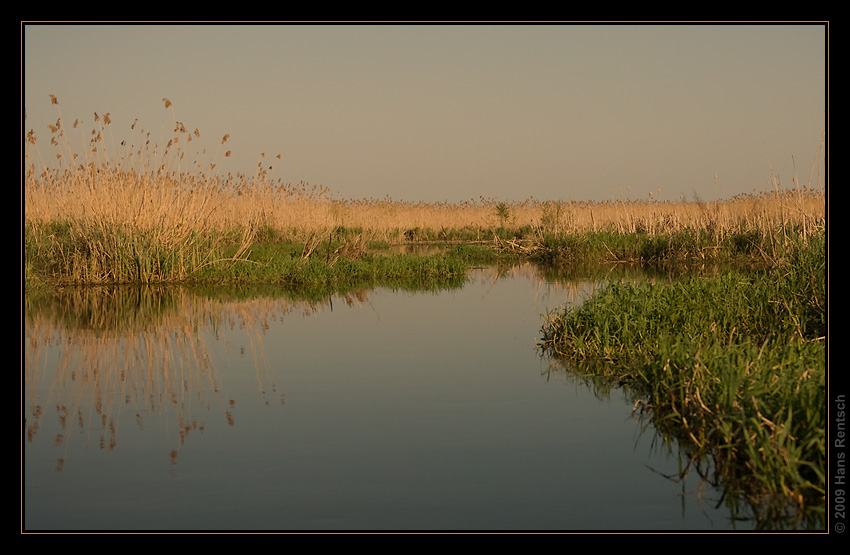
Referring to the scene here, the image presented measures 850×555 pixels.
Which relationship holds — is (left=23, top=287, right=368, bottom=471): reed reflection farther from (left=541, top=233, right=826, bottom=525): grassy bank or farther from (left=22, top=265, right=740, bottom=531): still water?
(left=541, top=233, right=826, bottom=525): grassy bank

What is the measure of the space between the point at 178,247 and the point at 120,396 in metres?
7.92

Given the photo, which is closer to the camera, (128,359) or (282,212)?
(128,359)

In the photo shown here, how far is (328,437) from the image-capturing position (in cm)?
502

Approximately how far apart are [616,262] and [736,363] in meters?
13.5

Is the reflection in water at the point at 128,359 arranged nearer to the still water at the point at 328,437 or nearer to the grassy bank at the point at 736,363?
the still water at the point at 328,437

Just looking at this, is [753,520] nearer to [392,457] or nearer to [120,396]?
[392,457]

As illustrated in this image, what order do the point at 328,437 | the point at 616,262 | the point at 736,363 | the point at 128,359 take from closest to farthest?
1. the point at 328,437
2. the point at 736,363
3. the point at 128,359
4. the point at 616,262

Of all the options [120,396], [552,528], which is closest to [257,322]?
[120,396]

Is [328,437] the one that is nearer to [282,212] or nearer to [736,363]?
[736,363]

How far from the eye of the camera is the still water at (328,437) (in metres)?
3.82

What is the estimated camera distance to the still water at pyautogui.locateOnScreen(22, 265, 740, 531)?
3818 millimetres

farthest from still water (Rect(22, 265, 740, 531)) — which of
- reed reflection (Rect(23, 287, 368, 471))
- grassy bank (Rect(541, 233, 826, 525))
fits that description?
grassy bank (Rect(541, 233, 826, 525))

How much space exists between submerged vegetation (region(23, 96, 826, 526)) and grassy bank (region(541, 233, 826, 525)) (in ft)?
0.05

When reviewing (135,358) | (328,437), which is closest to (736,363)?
(328,437)
